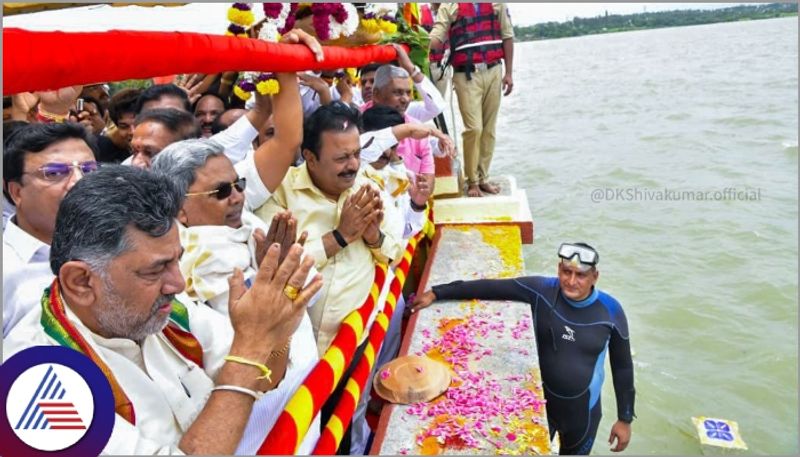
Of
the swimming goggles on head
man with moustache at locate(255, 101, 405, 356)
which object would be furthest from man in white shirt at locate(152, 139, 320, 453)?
the swimming goggles on head

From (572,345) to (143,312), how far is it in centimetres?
257

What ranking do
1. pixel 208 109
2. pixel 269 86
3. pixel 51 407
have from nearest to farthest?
pixel 51 407
pixel 269 86
pixel 208 109

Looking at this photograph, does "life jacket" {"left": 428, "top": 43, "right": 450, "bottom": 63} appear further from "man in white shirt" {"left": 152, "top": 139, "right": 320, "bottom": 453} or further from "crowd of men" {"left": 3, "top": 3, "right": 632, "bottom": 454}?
"man in white shirt" {"left": 152, "top": 139, "right": 320, "bottom": 453}

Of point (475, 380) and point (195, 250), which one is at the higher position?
point (195, 250)

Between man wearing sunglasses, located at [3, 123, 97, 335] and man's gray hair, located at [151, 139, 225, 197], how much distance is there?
8.4 inches

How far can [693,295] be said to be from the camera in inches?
322

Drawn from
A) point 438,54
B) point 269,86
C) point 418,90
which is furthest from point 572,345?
point 438,54

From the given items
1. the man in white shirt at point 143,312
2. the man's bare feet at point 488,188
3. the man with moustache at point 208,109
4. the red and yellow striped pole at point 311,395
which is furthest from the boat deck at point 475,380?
the man with moustache at point 208,109

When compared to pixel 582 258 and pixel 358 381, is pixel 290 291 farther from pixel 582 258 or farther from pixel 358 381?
pixel 582 258

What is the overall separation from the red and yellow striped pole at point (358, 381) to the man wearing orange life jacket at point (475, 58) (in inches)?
104

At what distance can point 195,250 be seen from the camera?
1.74m

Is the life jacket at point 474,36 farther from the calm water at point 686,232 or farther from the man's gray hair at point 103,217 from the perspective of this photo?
the man's gray hair at point 103,217

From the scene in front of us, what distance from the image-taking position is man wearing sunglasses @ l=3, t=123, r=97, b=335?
5.37ft

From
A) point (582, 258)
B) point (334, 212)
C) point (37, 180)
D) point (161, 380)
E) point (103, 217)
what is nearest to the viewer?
point (103, 217)
